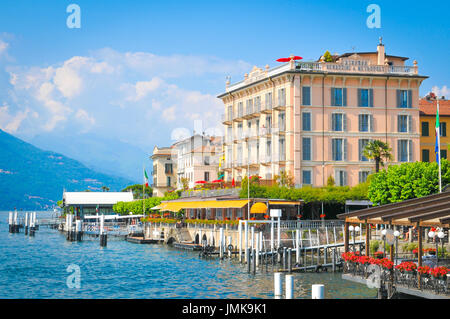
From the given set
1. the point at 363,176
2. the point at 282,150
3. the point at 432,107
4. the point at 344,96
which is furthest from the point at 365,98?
the point at 432,107

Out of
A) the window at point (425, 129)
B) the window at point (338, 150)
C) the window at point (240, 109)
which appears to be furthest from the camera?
the window at point (240, 109)

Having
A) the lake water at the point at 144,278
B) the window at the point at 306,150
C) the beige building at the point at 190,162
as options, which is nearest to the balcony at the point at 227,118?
the beige building at the point at 190,162

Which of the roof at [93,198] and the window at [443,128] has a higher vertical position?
the window at [443,128]

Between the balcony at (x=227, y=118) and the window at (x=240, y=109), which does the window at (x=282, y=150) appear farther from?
the balcony at (x=227, y=118)

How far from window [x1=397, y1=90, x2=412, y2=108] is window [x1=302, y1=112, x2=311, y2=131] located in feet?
38.5

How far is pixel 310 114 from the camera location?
77375mm

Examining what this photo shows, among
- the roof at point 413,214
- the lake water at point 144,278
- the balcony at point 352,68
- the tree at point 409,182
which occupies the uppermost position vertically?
the balcony at point 352,68

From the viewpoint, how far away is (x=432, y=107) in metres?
85.9

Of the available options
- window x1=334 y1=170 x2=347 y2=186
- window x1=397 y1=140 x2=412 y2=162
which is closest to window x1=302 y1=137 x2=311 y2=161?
window x1=334 y1=170 x2=347 y2=186

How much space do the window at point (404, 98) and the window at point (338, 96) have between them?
6935 millimetres

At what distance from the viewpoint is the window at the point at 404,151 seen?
79.1 m

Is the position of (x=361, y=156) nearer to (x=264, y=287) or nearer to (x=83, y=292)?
(x=264, y=287)

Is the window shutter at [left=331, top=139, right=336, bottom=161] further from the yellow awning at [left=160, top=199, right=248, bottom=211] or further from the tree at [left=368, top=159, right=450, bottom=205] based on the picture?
the yellow awning at [left=160, top=199, right=248, bottom=211]
